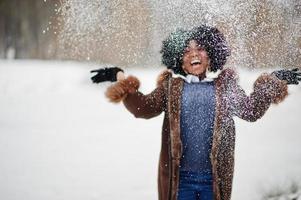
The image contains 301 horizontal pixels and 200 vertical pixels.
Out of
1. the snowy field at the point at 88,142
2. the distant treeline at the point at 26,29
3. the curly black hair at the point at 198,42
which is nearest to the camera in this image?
the curly black hair at the point at 198,42

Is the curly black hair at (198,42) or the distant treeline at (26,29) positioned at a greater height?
the distant treeline at (26,29)

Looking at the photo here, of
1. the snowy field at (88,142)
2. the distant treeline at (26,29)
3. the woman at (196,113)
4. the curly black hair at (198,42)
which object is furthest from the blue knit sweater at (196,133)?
the distant treeline at (26,29)

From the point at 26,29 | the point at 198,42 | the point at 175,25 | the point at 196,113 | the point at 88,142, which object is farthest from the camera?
the point at 26,29

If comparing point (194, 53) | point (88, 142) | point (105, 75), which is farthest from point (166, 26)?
point (105, 75)

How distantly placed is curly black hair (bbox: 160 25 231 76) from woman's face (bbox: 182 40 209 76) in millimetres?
30

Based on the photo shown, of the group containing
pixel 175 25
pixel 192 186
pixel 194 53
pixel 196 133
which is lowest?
pixel 192 186

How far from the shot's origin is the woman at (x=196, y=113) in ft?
7.78

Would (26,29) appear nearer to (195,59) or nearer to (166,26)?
(166,26)

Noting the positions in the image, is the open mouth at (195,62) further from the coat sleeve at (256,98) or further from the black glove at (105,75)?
the black glove at (105,75)

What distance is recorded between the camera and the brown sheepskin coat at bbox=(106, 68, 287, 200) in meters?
2.37

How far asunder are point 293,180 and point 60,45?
235 centimetres

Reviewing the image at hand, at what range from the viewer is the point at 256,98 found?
7.96 ft

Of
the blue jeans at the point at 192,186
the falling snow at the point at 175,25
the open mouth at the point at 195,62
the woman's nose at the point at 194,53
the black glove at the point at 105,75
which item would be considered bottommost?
the blue jeans at the point at 192,186

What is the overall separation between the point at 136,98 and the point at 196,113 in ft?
0.99
